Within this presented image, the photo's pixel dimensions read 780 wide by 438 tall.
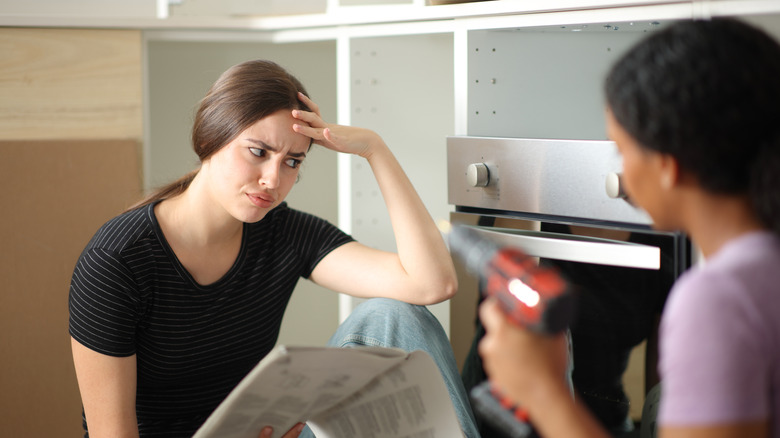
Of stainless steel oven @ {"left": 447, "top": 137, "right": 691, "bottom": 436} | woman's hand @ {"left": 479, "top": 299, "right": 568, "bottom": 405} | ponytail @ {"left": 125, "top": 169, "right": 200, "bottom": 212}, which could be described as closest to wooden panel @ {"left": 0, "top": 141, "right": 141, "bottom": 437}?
ponytail @ {"left": 125, "top": 169, "right": 200, "bottom": 212}

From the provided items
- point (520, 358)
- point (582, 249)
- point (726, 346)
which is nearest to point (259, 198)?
point (582, 249)

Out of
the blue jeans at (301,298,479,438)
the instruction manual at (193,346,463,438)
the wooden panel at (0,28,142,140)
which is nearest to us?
the instruction manual at (193,346,463,438)

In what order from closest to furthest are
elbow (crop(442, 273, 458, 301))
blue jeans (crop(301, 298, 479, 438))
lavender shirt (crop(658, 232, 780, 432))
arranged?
lavender shirt (crop(658, 232, 780, 432)), blue jeans (crop(301, 298, 479, 438)), elbow (crop(442, 273, 458, 301))

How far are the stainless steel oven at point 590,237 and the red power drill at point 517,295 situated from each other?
45cm

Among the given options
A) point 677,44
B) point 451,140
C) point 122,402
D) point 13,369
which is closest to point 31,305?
point 13,369

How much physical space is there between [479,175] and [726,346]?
71 centimetres

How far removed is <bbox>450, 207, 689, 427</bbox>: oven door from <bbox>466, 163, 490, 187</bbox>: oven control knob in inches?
2.7

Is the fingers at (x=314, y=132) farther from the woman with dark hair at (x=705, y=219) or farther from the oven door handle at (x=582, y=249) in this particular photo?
the woman with dark hair at (x=705, y=219)

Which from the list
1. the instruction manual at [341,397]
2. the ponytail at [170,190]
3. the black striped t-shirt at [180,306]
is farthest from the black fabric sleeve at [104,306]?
the instruction manual at [341,397]

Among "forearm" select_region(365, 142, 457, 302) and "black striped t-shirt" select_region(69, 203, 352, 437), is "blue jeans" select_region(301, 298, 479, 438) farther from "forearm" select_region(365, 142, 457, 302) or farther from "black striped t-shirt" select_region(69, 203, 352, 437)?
Answer: "black striped t-shirt" select_region(69, 203, 352, 437)

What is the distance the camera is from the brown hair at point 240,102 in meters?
1.15

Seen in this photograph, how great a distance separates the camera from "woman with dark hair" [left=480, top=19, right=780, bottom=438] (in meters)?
0.55

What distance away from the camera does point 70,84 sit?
57.2 inches

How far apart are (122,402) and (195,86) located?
0.95 meters
